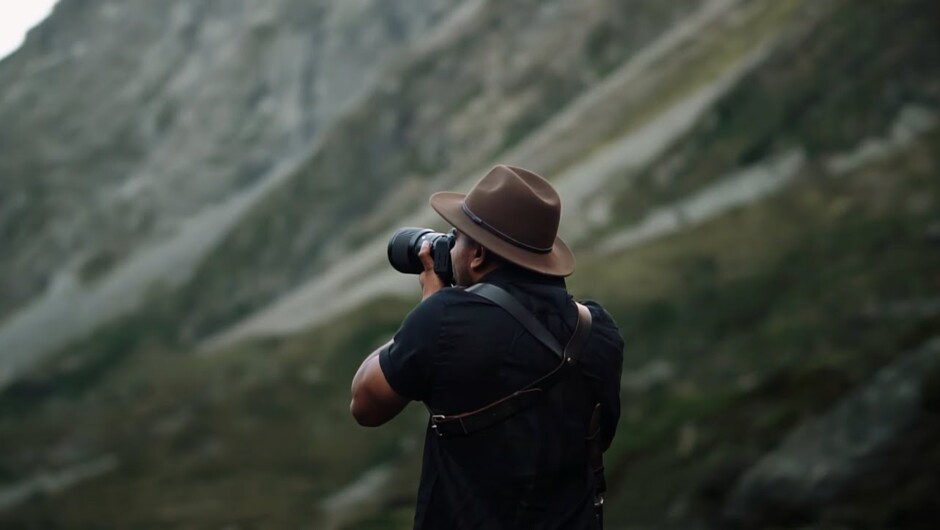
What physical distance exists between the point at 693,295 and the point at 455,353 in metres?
19.0

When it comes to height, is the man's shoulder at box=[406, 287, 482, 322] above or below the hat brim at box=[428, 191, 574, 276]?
below

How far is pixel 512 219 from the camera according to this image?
3.90m

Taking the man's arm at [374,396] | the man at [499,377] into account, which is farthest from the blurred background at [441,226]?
the man's arm at [374,396]

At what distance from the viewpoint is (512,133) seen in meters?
35.9

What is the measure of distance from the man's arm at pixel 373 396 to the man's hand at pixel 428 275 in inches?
10.4

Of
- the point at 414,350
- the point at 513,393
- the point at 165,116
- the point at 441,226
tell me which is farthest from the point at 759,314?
the point at 165,116

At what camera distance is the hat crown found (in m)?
3.90

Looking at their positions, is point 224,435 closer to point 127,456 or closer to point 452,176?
point 127,456

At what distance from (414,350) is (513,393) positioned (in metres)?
0.32

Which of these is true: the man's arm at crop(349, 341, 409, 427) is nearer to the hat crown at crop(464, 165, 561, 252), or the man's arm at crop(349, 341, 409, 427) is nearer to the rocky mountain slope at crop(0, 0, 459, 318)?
the hat crown at crop(464, 165, 561, 252)

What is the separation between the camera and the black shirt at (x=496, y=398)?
148 inches

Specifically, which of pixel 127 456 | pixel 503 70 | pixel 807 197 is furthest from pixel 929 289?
pixel 503 70

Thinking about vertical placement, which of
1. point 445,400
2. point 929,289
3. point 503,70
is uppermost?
point 503,70

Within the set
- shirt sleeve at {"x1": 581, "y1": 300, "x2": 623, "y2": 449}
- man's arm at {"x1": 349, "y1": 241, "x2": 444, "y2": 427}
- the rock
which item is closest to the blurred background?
the rock
